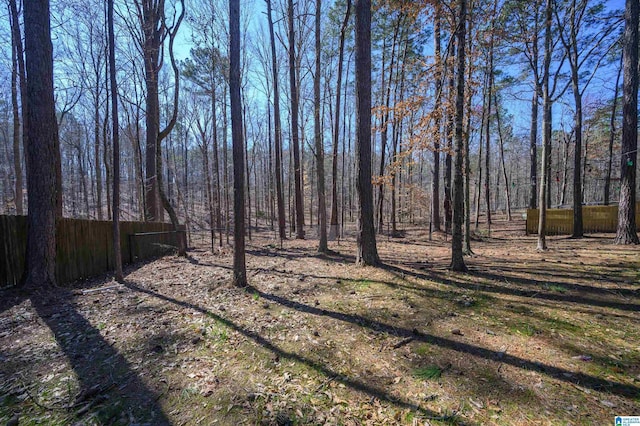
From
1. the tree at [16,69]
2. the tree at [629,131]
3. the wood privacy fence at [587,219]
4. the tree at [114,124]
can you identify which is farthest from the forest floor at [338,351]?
the wood privacy fence at [587,219]

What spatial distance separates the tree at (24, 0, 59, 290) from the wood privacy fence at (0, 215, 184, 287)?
24 centimetres

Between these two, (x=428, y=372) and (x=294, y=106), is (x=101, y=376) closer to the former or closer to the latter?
(x=428, y=372)

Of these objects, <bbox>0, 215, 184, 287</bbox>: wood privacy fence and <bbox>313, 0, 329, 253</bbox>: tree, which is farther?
<bbox>313, 0, 329, 253</bbox>: tree

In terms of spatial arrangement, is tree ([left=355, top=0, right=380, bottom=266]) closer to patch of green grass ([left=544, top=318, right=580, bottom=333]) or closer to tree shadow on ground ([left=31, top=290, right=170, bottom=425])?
patch of green grass ([left=544, top=318, right=580, bottom=333])

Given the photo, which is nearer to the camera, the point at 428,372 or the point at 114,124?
the point at 428,372

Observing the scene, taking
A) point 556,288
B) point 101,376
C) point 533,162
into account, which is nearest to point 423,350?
point 556,288

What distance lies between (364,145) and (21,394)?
6.23 metres

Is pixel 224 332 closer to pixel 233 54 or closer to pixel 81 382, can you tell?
pixel 81 382

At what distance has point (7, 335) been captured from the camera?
3.69 m

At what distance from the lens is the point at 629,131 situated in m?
8.64

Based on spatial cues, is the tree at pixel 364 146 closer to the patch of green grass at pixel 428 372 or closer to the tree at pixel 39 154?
the patch of green grass at pixel 428 372

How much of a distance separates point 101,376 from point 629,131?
14.6m

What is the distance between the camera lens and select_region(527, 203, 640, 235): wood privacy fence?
40.8 ft

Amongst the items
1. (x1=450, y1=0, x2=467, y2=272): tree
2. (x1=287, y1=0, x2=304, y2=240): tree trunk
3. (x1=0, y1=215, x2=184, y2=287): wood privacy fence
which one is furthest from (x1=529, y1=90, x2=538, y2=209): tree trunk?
(x1=0, y1=215, x2=184, y2=287): wood privacy fence
